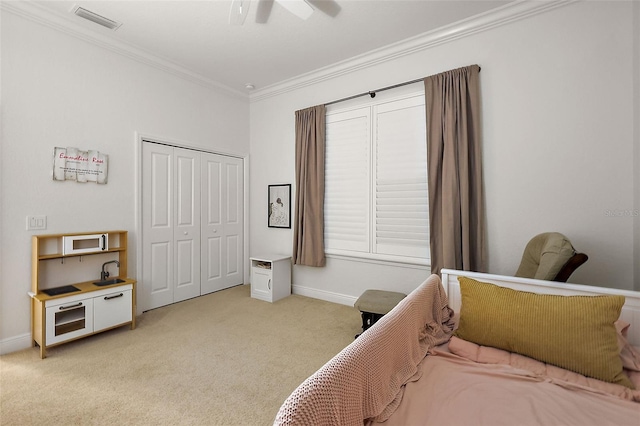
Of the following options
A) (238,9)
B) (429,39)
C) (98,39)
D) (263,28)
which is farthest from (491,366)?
(98,39)

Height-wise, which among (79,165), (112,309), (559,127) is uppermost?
(559,127)

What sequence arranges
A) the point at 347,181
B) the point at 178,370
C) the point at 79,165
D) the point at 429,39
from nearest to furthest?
the point at 178,370
the point at 79,165
the point at 429,39
the point at 347,181

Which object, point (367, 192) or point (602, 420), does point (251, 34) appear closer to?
point (367, 192)

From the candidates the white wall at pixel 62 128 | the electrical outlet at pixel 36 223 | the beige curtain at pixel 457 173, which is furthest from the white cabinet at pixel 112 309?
the beige curtain at pixel 457 173

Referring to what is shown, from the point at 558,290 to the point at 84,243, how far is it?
3.59 meters

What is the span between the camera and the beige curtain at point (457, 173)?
8.34 ft

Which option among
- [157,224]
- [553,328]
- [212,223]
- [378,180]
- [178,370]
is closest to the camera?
[553,328]

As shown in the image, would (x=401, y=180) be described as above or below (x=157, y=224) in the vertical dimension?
above

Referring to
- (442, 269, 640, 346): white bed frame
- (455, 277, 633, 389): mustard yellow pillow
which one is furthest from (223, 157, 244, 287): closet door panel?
(455, 277, 633, 389): mustard yellow pillow

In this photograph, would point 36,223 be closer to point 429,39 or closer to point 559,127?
point 429,39

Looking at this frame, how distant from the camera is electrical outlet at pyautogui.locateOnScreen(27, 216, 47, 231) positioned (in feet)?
7.85

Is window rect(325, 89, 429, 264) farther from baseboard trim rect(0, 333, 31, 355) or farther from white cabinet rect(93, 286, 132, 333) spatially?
baseboard trim rect(0, 333, 31, 355)

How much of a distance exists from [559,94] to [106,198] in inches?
166

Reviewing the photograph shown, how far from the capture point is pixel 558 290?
1489 millimetres
